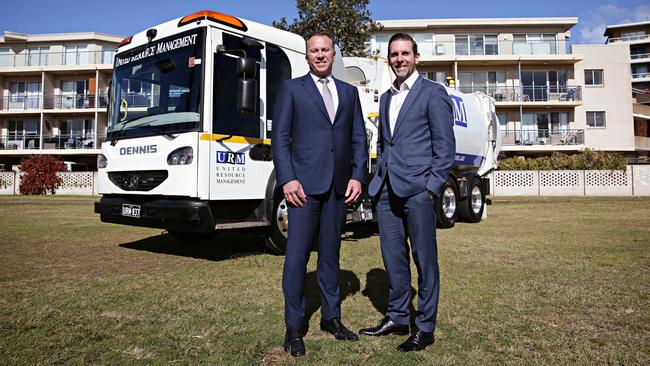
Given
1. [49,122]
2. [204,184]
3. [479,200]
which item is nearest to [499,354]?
[204,184]

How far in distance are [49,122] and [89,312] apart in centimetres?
4078

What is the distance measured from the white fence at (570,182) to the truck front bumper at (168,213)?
23.9 metres

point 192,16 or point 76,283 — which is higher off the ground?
point 192,16

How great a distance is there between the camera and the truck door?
18.7ft

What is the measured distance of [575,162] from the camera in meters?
26.7

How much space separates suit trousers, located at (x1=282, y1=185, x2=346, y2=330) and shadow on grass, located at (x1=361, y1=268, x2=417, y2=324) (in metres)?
0.77

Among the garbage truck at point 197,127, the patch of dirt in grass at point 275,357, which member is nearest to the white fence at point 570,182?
the garbage truck at point 197,127

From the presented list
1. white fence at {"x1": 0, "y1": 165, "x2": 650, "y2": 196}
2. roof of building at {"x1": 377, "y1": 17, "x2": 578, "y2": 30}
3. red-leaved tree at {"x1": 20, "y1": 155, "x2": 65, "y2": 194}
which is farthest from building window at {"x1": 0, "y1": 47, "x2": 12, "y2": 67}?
roof of building at {"x1": 377, "y1": 17, "x2": 578, "y2": 30}

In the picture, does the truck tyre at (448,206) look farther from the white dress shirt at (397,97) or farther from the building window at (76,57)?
the building window at (76,57)

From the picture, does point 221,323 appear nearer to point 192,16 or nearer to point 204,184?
point 204,184

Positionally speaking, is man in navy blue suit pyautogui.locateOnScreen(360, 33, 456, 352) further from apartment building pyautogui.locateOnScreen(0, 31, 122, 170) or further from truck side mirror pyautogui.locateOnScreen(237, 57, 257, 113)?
apartment building pyautogui.locateOnScreen(0, 31, 122, 170)

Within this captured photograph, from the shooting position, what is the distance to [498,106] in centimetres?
3431

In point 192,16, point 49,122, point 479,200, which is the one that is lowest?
point 479,200

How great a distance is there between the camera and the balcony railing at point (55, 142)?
3628 cm
